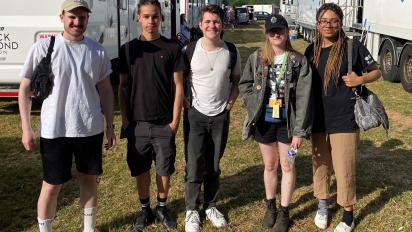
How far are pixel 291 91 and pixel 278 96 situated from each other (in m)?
0.11

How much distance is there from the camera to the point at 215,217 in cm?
376

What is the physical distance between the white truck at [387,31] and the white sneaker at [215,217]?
23.1 ft

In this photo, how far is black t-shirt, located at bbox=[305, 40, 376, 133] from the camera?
3.33m

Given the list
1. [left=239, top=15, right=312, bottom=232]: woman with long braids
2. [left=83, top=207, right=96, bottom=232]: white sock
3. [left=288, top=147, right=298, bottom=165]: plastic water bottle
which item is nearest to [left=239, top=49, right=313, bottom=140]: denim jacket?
[left=239, top=15, right=312, bottom=232]: woman with long braids

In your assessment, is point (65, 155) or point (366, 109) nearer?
point (65, 155)

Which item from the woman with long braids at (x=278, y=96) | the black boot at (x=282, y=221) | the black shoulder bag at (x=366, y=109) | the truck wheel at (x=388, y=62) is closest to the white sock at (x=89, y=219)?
the woman with long braids at (x=278, y=96)

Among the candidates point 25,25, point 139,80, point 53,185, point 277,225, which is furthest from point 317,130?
point 25,25

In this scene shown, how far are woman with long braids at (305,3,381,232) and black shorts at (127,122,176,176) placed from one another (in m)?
1.14

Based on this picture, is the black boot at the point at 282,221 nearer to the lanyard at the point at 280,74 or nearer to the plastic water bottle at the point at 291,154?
the plastic water bottle at the point at 291,154

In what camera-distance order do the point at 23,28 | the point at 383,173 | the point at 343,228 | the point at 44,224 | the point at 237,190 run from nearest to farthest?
the point at 44,224
the point at 343,228
the point at 237,190
the point at 383,173
the point at 23,28

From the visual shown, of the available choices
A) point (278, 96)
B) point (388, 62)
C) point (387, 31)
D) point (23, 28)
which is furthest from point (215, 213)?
point (388, 62)

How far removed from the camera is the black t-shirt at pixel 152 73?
327cm

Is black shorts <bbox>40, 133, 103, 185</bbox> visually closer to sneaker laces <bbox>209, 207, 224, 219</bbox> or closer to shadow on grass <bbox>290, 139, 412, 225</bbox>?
sneaker laces <bbox>209, 207, 224, 219</bbox>

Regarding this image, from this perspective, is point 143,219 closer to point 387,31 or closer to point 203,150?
point 203,150
